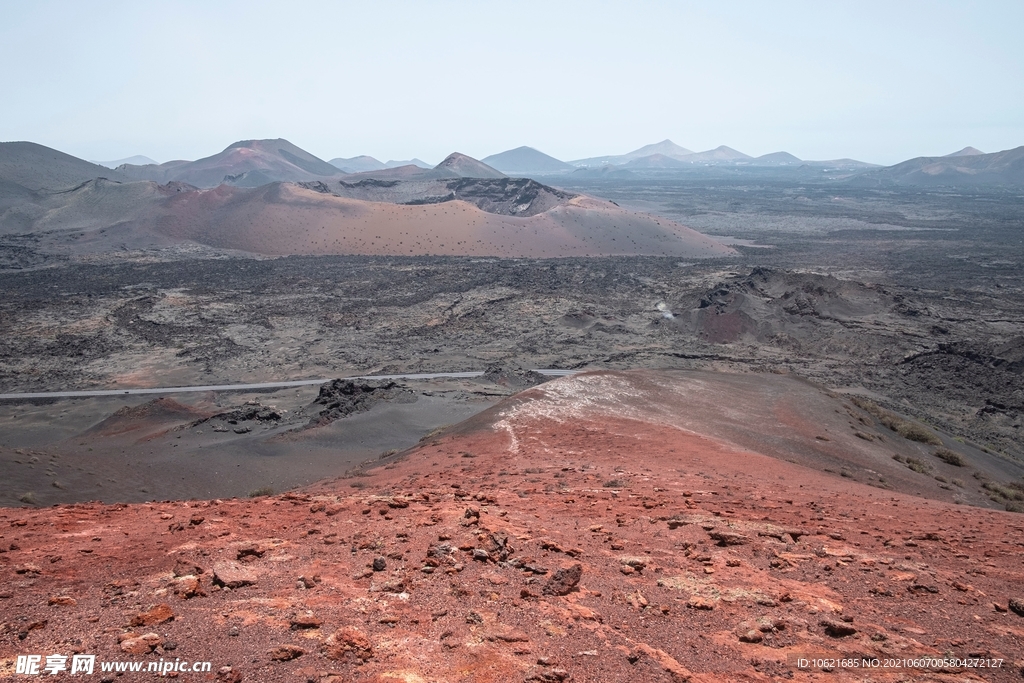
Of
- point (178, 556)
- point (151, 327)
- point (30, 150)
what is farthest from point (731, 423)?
point (30, 150)

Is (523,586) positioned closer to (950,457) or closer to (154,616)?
(154,616)

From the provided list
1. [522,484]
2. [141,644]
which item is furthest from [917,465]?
[141,644]

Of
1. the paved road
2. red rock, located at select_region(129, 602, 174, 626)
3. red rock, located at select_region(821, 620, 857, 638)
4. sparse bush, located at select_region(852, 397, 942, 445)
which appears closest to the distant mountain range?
the paved road

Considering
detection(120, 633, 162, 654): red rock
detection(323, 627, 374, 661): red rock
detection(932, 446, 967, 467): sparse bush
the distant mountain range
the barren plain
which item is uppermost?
the distant mountain range

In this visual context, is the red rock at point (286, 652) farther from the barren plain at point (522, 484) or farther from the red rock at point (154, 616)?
the red rock at point (154, 616)

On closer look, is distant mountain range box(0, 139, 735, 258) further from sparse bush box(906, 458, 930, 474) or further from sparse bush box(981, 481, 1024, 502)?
sparse bush box(981, 481, 1024, 502)

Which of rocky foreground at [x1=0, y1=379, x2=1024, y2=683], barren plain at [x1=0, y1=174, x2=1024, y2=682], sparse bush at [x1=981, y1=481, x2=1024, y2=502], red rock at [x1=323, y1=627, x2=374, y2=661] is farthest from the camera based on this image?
sparse bush at [x1=981, y1=481, x2=1024, y2=502]

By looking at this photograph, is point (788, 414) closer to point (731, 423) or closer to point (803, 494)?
point (731, 423)
